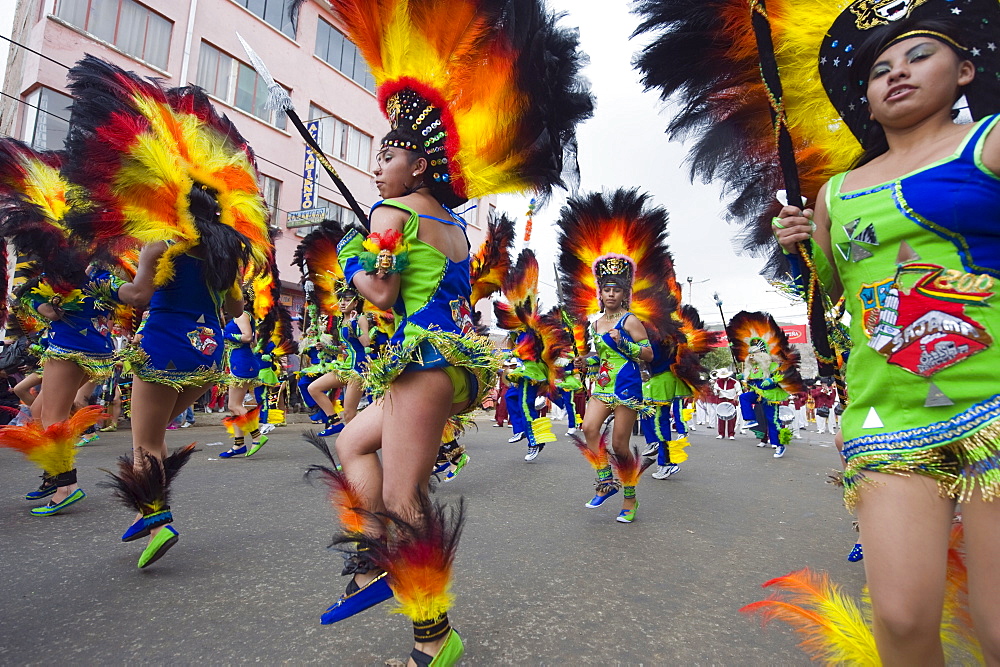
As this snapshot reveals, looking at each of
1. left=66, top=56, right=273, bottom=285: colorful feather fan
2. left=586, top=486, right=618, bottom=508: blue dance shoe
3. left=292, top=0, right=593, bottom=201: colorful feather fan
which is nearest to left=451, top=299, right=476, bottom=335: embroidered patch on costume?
left=292, top=0, right=593, bottom=201: colorful feather fan

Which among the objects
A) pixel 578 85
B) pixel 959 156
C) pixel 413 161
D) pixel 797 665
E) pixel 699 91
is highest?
pixel 578 85

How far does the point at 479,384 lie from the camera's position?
7.72 feet

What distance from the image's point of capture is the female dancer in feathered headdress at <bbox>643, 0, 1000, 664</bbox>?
136 cm

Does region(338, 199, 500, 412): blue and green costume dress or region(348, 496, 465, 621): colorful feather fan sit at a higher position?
region(338, 199, 500, 412): blue and green costume dress

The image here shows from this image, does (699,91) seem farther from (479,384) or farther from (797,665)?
(797,665)

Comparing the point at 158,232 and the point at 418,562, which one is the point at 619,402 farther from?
the point at 158,232

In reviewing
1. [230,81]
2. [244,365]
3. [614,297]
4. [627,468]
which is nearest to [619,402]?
[627,468]

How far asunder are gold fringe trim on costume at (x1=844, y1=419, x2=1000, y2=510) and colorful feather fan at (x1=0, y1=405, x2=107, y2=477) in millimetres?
4586

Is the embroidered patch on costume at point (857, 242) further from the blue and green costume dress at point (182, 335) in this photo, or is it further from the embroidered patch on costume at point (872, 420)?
the blue and green costume dress at point (182, 335)

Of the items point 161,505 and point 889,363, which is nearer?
point 889,363

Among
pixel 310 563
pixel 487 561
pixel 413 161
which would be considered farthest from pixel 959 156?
pixel 310 563

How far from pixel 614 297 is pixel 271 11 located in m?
17.8

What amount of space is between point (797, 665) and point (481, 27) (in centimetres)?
291

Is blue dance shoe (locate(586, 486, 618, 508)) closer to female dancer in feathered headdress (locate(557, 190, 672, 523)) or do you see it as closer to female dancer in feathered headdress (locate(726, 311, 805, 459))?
female dancer in feathered headdress (locate(557, 190, 672, 523))
